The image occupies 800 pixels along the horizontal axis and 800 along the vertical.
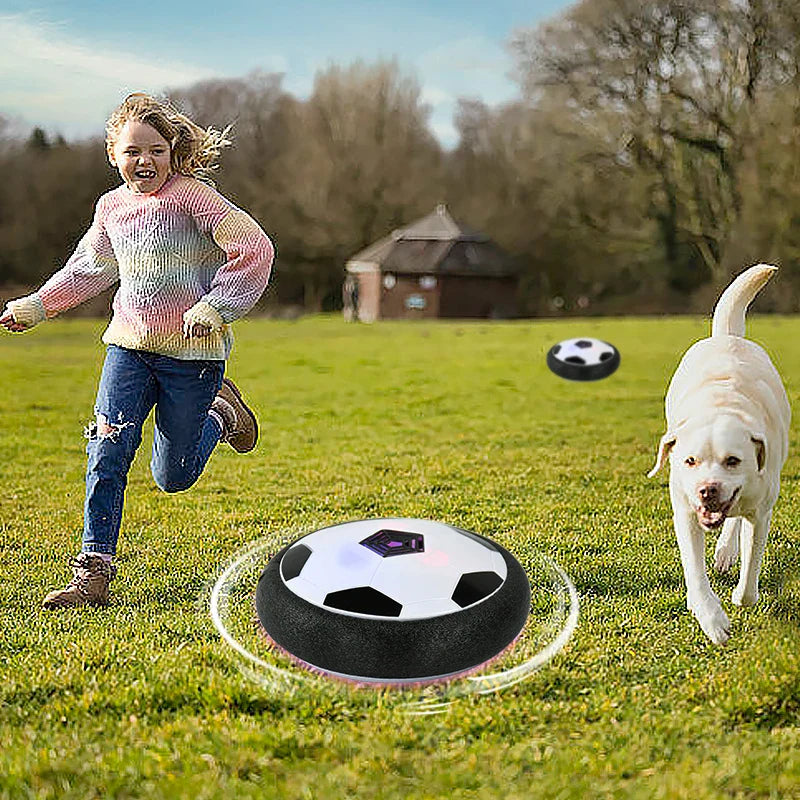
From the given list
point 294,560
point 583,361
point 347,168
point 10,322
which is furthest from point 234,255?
point 347,168

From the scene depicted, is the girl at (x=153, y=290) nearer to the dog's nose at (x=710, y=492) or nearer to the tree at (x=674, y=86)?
the dog's nose at (x=710, y=492)

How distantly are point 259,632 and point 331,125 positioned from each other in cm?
2287

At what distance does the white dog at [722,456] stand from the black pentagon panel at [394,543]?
70cm

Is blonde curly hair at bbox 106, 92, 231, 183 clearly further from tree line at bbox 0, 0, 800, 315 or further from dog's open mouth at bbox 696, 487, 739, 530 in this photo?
tree line at bbox 0, 0, 800, 315

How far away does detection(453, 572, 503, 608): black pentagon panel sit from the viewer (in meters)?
2.72

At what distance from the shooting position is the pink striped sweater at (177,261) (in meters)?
3.31

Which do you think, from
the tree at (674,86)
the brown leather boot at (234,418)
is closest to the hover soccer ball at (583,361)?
the brown leather boot at (234,418)

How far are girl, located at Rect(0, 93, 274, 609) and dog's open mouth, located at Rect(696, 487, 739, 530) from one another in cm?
148

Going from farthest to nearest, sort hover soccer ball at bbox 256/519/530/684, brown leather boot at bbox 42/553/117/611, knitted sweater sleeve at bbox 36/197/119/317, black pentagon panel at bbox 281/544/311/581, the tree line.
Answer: the tree line < knitted sweater sleeve at bbox 36/197/119/317 < brown leather boot at bbox 42/553/117/611 < black pentagon panel at bbox 281/544/311/581 < hover soccer ball at bbox 256/519/530/684

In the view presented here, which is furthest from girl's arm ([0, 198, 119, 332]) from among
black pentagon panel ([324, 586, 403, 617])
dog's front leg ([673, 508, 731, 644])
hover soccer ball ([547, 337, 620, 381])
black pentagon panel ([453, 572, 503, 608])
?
hover soccer ball ([547, 337, 620, 381])

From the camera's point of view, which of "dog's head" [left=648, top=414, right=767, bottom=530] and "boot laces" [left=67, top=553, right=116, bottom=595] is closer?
"dog's head" [left=648, top=414, right=767, bottom=530]

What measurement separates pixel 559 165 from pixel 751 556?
23324mm

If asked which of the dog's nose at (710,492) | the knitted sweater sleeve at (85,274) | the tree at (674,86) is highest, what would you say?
the tree at (674,86)

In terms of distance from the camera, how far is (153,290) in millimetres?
3359
